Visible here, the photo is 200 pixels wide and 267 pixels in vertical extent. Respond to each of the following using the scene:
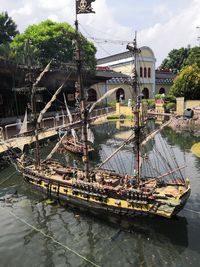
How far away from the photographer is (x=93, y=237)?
1794 centimetres

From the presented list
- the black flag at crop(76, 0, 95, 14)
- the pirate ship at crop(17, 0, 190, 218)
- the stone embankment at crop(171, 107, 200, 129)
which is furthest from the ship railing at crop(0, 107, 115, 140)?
the stone embankment at crop(171, 107, 200, 129)

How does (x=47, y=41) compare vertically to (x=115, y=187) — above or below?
above

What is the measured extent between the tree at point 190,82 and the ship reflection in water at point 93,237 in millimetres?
40237

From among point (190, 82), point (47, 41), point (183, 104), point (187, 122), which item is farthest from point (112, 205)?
point (190, 82)

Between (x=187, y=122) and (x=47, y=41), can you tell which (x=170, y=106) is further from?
(x=47, y=41)

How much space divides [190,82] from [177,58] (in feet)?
138

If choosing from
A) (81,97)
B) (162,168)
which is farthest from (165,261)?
(162,168)

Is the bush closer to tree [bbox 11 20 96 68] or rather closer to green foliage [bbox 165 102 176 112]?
green foliage [bbox 165 102 176 112]

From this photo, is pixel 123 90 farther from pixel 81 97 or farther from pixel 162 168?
pixel 81 97

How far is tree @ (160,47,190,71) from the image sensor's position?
3809 inches

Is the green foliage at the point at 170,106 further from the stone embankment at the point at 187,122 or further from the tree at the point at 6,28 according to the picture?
the tree at the point at 6,28

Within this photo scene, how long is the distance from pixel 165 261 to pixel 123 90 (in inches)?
2483

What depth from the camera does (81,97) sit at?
22.9 meters

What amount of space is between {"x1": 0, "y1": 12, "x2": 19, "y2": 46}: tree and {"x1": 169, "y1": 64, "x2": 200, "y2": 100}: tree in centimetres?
3724
